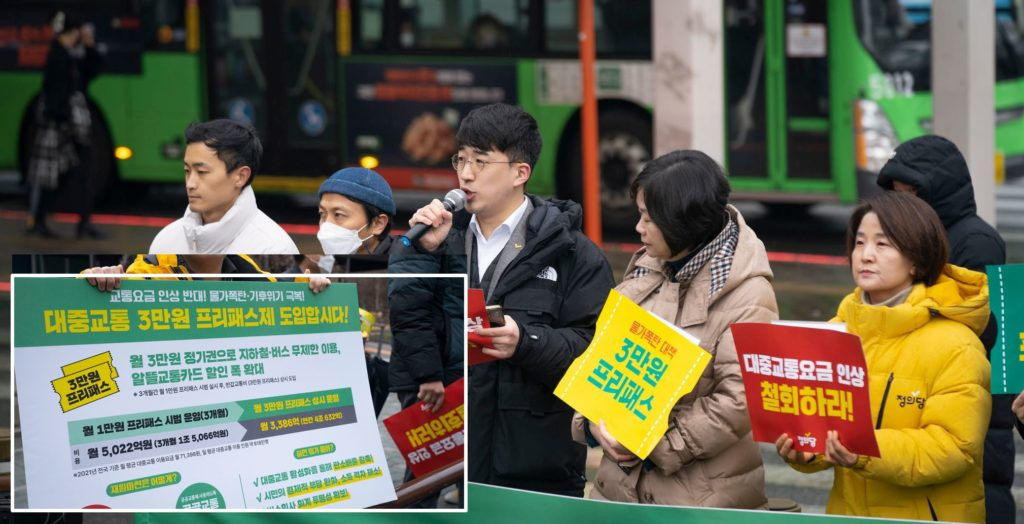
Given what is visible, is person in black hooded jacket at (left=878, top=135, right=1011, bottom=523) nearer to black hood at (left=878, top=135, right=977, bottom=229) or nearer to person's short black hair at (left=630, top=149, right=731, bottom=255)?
black hood at (left=878, top=135, right=977, bottom=229)

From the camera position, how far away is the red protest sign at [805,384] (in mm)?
3348

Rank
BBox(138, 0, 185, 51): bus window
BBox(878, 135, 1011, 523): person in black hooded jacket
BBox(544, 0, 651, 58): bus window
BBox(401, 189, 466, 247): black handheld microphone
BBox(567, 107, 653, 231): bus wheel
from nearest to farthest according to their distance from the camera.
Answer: BBox(401, 189, 466, 247): black handheld microphone, BBox(878, 135, 1011, 523): person in black hooded jacket, BBox(544, 0, 651, 58): bus window, BBox(567, 107, 653, 231): bus wheel, BBox(138, 0, 185, 51): bus window

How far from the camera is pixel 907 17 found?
41.9 feet

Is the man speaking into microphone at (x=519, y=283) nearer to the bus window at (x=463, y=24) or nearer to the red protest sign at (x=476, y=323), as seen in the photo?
the red protest sign at (x=476, y=323)

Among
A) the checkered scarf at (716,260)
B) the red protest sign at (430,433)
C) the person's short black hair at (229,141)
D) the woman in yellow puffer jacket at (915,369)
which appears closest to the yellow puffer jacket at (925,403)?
the woman in yellow puffer jacket at (915,369)

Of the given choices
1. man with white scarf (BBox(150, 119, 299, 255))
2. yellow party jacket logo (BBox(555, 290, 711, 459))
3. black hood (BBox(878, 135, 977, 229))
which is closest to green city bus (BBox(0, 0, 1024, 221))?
black hood (BBox(878, 135, 977, 229))

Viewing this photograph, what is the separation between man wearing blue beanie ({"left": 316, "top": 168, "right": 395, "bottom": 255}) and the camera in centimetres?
418

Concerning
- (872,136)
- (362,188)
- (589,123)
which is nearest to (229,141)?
(362,188)

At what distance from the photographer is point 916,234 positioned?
378cm

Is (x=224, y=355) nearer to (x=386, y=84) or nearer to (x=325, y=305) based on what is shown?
(x=325, y=305)

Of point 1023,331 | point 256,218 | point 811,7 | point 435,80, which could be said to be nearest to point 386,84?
point 435,80

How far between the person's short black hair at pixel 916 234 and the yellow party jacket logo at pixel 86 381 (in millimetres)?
1899

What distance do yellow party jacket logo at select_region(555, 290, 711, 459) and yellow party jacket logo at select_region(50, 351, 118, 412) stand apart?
1046mm

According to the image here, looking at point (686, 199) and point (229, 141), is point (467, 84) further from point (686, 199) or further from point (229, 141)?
point (686, 199)
